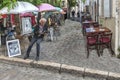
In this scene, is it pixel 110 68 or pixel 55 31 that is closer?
pixel 110 68

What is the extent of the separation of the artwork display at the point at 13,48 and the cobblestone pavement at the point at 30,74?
2.16m

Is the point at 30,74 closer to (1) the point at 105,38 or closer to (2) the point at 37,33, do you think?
(2) the point at 37,33

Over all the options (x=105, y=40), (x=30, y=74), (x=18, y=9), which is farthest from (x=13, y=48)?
(x=105, y=40)

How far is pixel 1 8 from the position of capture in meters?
15.8

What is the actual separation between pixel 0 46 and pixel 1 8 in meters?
3.69

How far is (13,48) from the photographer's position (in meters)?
15.0

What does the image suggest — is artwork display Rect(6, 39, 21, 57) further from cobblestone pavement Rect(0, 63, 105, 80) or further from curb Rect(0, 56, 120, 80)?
cobblestone pavement Rect(0, 63, 105, 80)

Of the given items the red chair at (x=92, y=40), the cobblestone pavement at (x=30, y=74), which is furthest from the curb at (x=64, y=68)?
the red chair at (x=92, y=40)

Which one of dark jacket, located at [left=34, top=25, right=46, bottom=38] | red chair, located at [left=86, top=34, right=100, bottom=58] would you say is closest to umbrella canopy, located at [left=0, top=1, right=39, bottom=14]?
dark jacket, located at [left=34, top=25, right=46, bottom=38]

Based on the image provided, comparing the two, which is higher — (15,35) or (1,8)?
(1,8)

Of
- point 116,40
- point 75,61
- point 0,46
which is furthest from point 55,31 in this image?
point 75,61

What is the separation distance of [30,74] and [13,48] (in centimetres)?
A: 361

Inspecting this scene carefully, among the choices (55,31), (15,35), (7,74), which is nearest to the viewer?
(7,74)

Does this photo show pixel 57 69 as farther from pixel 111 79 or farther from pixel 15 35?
pixel 15 35
